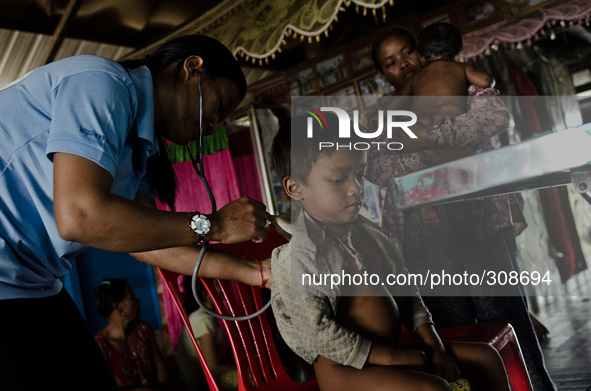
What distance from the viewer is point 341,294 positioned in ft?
3.02

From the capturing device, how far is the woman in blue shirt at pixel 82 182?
2.14 feet

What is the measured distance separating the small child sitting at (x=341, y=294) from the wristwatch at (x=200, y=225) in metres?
0.24

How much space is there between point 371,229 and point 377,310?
19cm

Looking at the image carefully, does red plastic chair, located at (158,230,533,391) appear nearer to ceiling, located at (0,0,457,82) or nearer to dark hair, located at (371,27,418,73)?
dark hair, located at (371,27,418,73)

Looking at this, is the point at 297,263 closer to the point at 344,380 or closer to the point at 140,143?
the point at 344,380

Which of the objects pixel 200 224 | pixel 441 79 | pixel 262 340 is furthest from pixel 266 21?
pixel 200 224

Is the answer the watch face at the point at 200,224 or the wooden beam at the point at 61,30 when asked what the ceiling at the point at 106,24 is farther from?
the watch face at the point at 200,224

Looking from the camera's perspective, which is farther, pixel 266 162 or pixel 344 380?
pixel 266 162

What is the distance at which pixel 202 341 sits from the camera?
2369 millimetres

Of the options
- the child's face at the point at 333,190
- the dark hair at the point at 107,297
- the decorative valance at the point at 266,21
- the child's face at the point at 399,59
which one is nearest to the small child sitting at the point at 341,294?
the child's face at the point at 333,190

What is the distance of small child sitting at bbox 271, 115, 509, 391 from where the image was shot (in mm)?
847

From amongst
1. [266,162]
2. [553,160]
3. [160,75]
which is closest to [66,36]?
[266,162]

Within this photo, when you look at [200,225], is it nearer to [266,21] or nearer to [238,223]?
[238,223]

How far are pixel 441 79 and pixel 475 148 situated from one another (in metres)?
0.23
